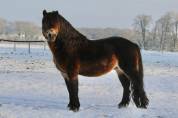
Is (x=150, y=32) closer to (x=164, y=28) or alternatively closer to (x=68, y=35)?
(x=164, y=28)

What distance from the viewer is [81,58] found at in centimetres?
812

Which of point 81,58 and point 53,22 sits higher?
point 53,22

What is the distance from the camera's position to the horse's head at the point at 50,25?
7.62m

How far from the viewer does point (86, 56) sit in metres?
8.18

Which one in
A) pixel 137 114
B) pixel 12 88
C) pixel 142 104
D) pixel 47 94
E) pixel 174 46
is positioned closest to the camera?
pixel 137 114

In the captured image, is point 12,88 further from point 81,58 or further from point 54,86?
point 81,58

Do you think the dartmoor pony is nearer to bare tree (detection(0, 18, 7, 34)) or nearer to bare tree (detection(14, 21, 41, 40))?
bare tree (detection(14, 21, 41, 40))

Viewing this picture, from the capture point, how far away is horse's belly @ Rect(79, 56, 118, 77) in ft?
26.9

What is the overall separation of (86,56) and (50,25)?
3.45 feet

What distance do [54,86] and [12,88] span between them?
1349 millimetres

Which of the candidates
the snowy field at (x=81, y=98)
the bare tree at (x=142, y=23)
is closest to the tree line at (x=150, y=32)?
the bare tree at (x=142, y=23)

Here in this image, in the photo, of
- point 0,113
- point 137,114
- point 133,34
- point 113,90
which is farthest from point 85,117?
point 133,34

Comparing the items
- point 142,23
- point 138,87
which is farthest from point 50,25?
point 142,23

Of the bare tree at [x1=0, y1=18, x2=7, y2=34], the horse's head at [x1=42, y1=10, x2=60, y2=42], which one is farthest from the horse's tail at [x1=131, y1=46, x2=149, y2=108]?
the bare tree at [x1=0, y1=18, x2=7, y2=34]
